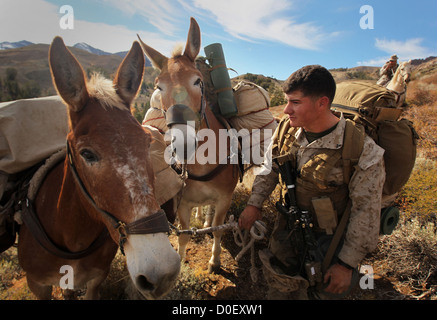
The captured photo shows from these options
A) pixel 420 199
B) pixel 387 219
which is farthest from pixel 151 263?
pixel 420 199

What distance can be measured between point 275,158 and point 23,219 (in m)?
2.39

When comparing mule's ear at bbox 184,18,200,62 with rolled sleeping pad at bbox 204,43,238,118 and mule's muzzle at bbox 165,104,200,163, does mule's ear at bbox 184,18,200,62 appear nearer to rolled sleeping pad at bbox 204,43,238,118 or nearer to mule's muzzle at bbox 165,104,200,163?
rolled sleeping pad at bbox 204,43,238,118

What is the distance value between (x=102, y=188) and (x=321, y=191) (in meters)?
1.90

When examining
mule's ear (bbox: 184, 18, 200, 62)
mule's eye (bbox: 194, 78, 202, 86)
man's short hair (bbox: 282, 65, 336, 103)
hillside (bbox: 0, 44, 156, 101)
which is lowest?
man's short hair (bbox: 282, 65, 336, 103)

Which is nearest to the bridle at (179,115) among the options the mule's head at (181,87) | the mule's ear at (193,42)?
the mule's head at (181,87)

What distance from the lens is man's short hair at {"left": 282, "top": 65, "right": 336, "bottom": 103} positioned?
189 centimetres

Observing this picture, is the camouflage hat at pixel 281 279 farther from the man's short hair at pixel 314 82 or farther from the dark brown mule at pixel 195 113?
the man's short hair at pixel 314 82

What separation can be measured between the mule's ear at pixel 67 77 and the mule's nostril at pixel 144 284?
1.17 meters

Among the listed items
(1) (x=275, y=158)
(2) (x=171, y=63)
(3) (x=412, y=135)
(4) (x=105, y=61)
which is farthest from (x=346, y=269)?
(4) (x=105, y=61)

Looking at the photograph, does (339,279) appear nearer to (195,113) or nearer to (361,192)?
(361,192)

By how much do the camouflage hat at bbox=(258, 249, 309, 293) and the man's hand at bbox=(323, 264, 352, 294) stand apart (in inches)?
9.1

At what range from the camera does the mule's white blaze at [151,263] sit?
115cm

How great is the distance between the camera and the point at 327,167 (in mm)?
1962

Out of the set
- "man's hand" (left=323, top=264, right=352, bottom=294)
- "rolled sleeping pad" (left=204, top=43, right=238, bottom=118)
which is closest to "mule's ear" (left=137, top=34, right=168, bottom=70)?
"rolled sleeping pad" (left=204, top=43, right=238, bottom=118)
